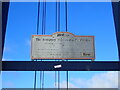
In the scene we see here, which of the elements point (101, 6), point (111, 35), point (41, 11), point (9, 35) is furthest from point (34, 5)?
point (111, 35)

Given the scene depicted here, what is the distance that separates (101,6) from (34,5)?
108 cm

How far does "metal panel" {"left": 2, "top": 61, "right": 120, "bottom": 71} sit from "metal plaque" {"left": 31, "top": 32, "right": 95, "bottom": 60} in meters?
0.08

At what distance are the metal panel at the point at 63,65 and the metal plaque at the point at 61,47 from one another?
85 millimetres

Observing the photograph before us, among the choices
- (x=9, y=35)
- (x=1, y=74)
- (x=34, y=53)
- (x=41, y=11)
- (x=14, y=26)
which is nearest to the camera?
(x=34, y=53)

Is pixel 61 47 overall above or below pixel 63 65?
above

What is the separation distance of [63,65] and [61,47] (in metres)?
0.23

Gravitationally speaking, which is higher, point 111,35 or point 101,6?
point 101,6

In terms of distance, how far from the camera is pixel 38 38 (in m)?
2.88

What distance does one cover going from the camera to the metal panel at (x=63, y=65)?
2.88 meters

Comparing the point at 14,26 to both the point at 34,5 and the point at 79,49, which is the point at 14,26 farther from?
the point at 79,49

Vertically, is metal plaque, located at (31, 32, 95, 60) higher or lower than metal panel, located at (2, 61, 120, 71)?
higher

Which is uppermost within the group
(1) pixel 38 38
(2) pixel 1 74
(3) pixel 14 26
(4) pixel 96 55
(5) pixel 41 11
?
(5) pixel 41 11

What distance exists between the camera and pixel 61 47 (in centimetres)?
285

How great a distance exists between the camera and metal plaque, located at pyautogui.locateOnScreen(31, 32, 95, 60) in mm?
2832
